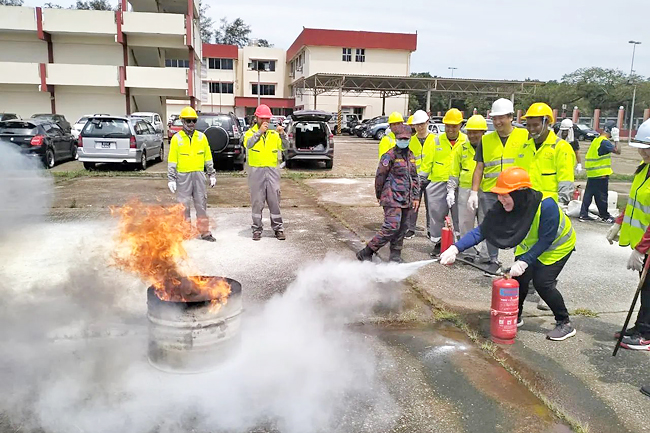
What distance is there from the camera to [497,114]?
5.68 metres

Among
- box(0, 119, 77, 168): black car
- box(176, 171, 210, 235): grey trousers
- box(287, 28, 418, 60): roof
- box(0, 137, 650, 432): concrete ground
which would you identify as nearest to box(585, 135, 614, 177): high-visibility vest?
box(0, 137, 650, 432): concrete ground

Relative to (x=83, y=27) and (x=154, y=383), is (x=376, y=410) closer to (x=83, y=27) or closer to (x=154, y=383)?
(x=154, y=383)

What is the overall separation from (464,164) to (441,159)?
0.73 meters

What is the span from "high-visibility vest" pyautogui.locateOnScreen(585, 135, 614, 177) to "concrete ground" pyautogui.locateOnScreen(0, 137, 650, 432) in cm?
107

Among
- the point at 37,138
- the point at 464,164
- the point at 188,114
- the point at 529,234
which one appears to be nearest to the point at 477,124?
the point at 464,164

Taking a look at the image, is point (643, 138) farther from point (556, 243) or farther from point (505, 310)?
point (505, 310)

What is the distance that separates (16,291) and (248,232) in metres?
3.62

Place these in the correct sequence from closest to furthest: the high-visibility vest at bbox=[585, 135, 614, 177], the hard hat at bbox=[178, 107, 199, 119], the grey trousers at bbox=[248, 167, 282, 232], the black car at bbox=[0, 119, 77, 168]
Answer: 1. the hard hat at bbox=[178, 107, 199, 119]
2. the grey trousers at bbox=[248, 167, 282, 232]
3. the high-visibility vest at bbox=[585, 135, 614, 177]
4. the black car at bbox=[0, 119, 77, 168]

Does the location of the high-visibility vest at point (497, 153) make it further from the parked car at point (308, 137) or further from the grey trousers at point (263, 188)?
the parked car at point (308, 137)

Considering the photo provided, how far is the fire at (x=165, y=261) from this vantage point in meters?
3.80

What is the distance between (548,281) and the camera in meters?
4.36

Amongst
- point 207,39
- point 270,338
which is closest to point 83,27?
point 270,338

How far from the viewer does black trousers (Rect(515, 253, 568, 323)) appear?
4.34m

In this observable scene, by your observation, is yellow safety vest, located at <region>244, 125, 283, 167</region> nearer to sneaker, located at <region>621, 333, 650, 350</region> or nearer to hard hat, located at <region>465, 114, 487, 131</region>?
hard hat, located at <region>465, 114, 487, 131</region>
